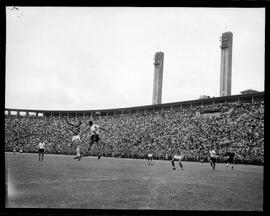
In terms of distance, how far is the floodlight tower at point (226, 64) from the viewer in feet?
187

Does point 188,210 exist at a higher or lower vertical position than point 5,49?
lower

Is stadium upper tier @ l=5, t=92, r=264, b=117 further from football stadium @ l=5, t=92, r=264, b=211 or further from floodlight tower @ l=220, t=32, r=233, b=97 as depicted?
floodlight tower @ l=220, t=32, r=233, b=97

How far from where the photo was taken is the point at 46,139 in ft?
126

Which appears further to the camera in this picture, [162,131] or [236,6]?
[162,131]

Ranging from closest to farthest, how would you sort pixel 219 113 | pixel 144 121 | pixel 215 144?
1. pixel 215 144
2. pixel 219 113
3. pixel 144 121

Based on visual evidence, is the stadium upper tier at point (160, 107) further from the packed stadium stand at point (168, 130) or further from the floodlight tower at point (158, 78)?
the floodlight tower at point (158, 78)

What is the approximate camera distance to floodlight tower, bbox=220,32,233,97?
5706cm

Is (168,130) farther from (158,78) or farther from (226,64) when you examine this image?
(158,78)

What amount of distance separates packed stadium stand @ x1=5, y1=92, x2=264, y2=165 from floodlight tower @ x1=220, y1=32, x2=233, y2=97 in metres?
16.2

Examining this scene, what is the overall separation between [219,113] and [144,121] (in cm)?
1074

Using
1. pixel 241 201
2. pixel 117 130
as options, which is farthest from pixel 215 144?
pixel 241 201

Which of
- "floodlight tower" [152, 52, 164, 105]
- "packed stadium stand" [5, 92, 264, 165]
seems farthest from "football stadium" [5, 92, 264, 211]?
"floodlight tower" [152, 52, 164, 105]

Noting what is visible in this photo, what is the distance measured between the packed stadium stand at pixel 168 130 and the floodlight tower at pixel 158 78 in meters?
21.5
